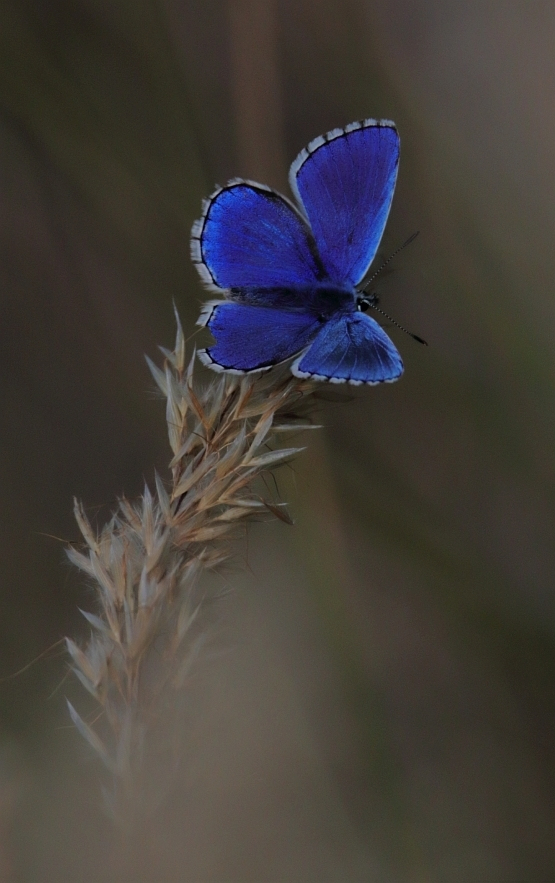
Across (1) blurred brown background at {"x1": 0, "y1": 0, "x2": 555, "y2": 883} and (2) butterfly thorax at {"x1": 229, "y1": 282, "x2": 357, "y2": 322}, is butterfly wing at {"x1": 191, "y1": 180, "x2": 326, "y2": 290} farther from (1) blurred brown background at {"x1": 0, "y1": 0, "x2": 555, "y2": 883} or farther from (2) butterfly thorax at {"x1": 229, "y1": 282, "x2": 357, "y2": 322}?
(1) blurred brown background at {"x1": 0, "y1": 0, "x2": 555, "y2": 883}

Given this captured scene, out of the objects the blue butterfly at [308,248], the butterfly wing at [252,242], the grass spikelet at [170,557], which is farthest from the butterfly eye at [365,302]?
the grass spikelet at [170,557]

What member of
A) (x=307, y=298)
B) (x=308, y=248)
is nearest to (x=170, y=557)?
(x=307, y=298)

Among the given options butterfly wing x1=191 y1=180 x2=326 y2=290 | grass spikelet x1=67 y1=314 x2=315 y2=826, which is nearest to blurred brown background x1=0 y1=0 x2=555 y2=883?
butterfly wing x1=191 y1=180 x2=326 y2=290

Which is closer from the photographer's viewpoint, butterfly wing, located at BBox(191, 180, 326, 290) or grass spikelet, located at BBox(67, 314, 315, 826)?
grass spikelet, located at BBox(67, 314, 315, 826)

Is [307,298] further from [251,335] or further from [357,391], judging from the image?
[357,391]

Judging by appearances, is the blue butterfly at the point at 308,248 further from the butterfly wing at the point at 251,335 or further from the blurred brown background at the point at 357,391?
the blurred brown background at the point at 357,391

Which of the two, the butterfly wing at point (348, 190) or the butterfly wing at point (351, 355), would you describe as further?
the butterfly wing at point (348, 190)
